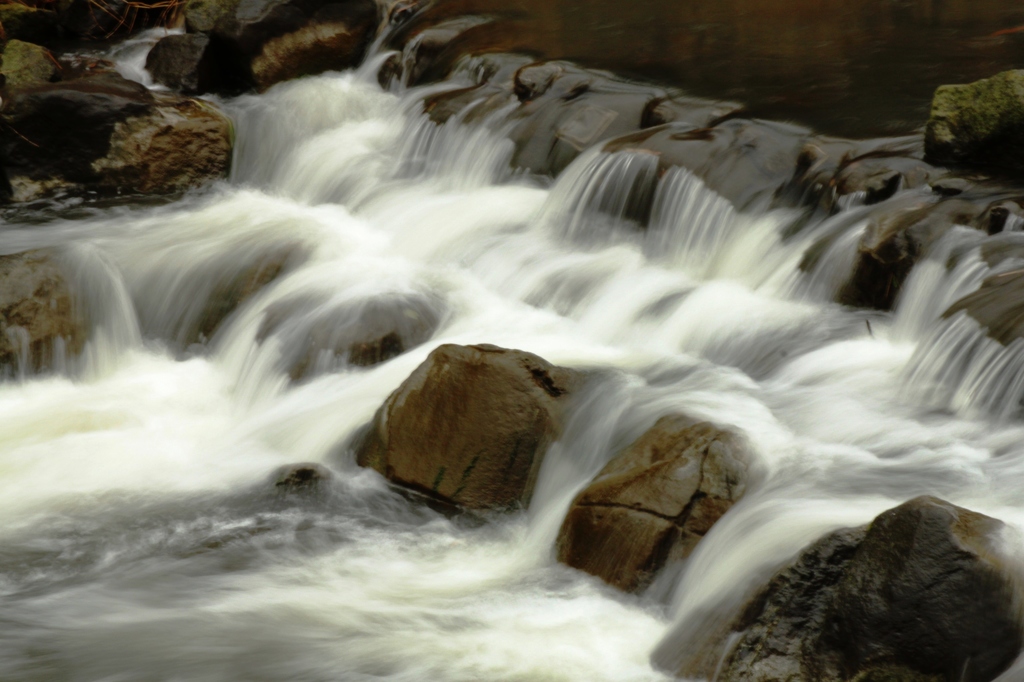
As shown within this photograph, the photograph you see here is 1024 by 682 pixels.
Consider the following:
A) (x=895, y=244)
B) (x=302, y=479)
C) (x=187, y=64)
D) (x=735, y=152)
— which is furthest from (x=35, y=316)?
(x=895, y=244)

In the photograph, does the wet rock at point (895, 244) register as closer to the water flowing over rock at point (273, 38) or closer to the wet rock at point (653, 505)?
the wet rock at point (653, 505)

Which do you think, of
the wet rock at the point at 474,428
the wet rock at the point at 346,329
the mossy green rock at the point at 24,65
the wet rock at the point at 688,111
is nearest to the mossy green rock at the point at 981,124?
the wet rock at the point at 688,111

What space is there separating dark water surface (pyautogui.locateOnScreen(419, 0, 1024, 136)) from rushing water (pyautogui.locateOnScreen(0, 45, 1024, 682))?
117 cm

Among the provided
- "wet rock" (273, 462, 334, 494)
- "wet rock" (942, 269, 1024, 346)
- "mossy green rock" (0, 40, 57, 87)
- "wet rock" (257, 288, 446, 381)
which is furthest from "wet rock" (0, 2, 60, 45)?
"wet rock" (942, 269, 1024, 346)

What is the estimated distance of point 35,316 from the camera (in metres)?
6.70

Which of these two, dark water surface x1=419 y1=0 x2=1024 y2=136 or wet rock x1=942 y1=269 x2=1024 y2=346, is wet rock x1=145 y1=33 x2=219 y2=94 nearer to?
dark water surface x1=419 y1=0 x2=1024 y2=136

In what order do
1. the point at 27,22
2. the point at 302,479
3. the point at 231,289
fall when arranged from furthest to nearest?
the point at 27,22
the point at 231,289
the point at 302,479

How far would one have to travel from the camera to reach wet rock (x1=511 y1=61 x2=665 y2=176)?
768cm

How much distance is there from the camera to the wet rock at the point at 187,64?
9844 mm

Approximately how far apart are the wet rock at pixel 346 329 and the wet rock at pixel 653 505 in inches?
77.6

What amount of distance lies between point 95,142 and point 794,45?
5245mm

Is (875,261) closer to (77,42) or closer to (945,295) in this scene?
(945,295)

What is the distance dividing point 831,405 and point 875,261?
1038 millimetres

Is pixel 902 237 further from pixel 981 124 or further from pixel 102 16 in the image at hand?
pixel 102 16
